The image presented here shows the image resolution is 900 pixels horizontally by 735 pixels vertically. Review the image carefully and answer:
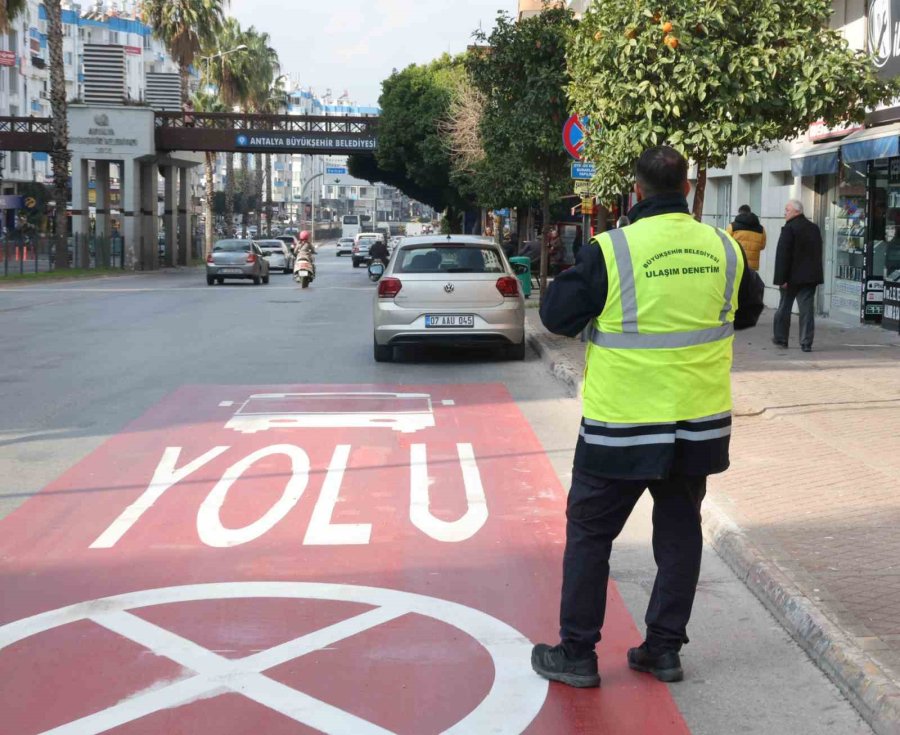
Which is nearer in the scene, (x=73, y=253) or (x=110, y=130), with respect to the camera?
(x=73, y=253)

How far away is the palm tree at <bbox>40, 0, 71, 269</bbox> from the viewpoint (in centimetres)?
4219

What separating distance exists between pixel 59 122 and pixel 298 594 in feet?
134

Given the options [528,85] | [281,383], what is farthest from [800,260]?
[528,85]

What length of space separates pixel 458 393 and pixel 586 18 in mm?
3844

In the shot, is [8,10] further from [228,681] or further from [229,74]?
[228,681]

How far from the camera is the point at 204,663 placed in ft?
16.0

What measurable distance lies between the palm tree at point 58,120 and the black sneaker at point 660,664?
4015 cm

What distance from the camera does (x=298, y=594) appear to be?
5832 mm

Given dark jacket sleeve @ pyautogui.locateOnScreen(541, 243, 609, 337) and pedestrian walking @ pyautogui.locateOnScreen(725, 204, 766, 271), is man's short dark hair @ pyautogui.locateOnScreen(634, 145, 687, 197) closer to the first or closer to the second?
dark jacket sleeve @ pyautogui.locateOnScreen(541, 243, 609, 337)

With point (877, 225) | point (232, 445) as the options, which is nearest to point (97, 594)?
point (232, 445)

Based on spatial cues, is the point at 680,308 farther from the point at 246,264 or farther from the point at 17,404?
the point at 246,264

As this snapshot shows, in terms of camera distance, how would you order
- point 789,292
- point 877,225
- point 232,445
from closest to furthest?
1. point 232,445
2. point 789,292
3. point 877,225

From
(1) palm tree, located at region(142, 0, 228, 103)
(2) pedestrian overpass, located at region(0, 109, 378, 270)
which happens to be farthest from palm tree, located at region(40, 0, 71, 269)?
(1) palm tree, located at region(142, 0, 228, 103)

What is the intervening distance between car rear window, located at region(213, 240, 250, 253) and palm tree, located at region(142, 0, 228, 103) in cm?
2015
